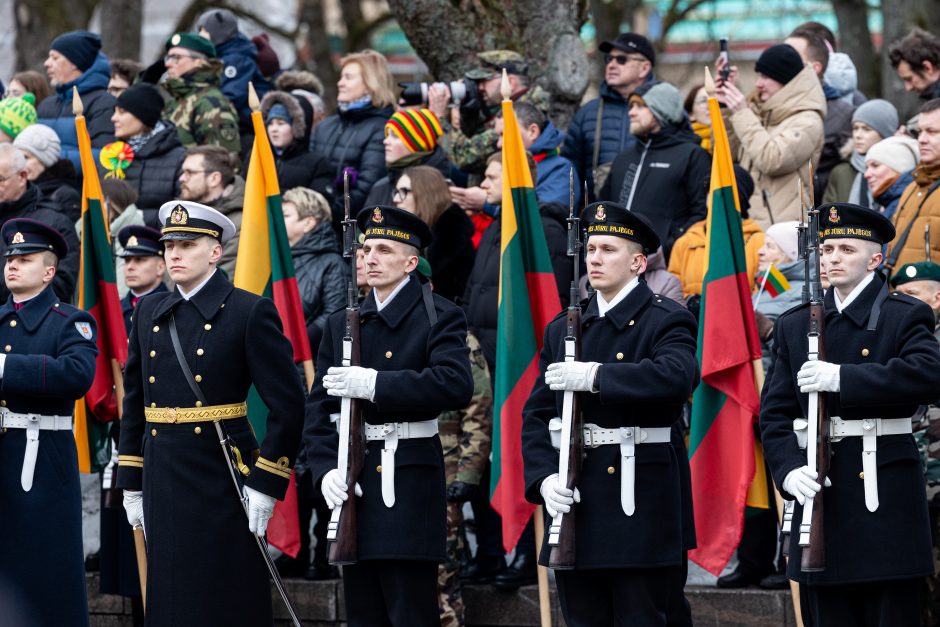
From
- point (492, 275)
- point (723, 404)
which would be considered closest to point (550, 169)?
point (492, 275)

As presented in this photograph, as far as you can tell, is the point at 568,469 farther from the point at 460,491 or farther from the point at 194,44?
the point at 194,44

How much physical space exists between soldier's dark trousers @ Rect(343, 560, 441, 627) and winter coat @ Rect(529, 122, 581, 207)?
292cm

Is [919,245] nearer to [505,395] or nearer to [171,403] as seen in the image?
[505,395]

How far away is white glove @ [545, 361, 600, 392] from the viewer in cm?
632

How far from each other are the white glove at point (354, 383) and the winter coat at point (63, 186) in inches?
150

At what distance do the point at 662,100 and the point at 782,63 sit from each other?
0.84 metres

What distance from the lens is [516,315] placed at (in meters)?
7.98

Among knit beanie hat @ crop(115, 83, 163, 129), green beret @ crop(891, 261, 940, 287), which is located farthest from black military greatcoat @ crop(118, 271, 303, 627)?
knit beanie hat @ crop(115, 83, 163, 129)

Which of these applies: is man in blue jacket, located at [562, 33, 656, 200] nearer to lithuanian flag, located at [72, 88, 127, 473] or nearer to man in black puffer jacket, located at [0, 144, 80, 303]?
lithuanian flag, located at [72, 88, 127, 473]

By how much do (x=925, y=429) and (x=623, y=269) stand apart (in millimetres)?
1909

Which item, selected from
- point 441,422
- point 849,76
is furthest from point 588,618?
point 849,76

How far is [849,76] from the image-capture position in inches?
420

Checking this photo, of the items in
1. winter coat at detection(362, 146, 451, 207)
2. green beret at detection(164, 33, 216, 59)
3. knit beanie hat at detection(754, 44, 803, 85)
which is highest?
green beret at detection(164, 33, 216, 59)

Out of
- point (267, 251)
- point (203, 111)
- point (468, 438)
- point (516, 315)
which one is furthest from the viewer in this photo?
point (203, 111)
